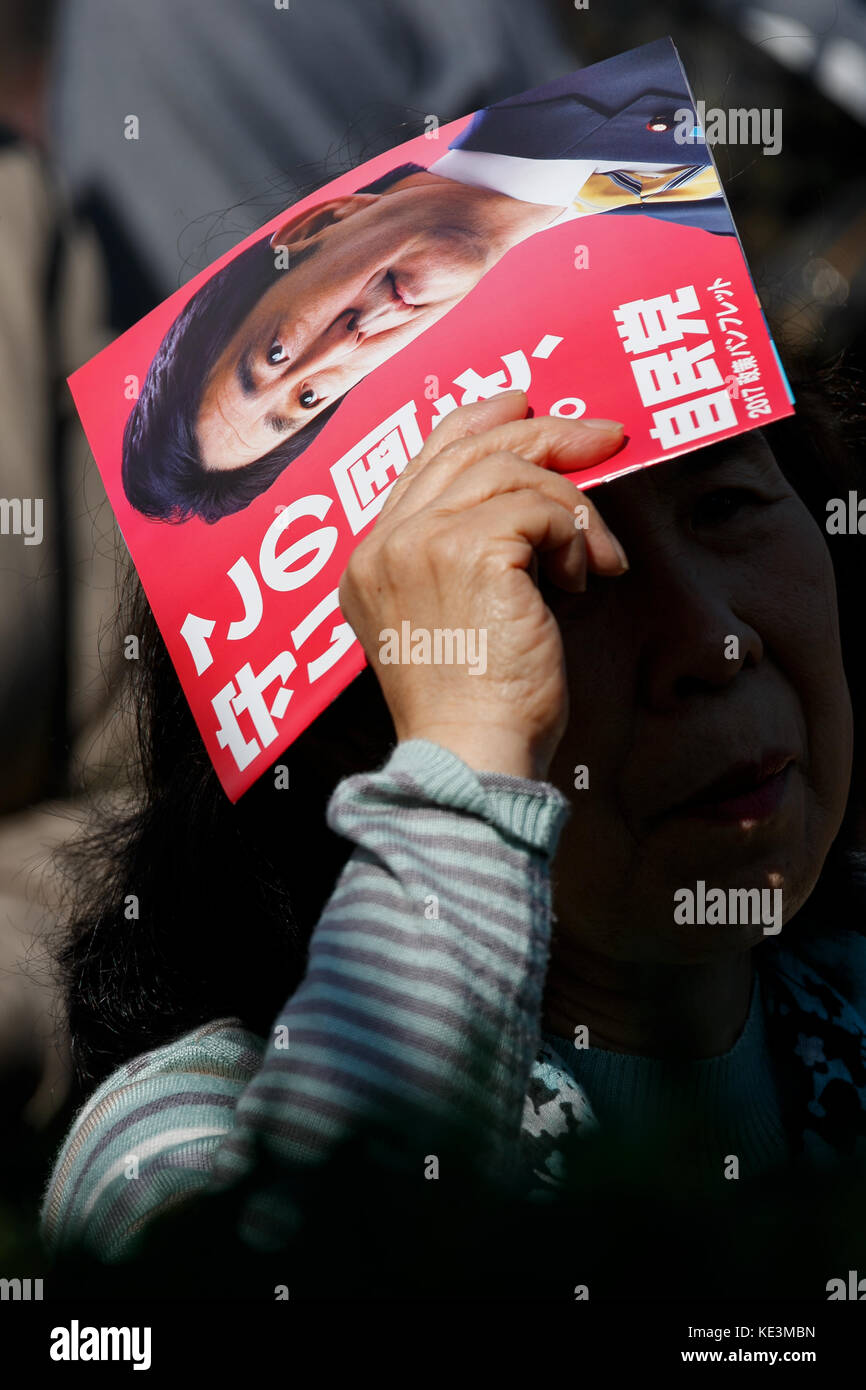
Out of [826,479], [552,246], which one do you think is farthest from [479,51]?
[552,246]

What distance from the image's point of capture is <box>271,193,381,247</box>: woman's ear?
4.19ft

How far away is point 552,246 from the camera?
1153 millimetres

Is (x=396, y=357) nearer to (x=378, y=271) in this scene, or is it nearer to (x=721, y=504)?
(x=378, y=271)

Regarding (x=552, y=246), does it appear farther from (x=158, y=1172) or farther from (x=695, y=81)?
(x=695, y=81)

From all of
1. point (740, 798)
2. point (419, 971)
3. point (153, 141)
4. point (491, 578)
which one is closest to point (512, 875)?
point (419, 971)

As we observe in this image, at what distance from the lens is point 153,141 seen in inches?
108

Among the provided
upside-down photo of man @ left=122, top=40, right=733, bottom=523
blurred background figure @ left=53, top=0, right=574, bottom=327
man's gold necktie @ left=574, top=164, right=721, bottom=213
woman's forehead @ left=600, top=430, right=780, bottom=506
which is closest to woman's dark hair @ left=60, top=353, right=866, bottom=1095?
woman's forehead @ left=600, top=430, right=780, bottom=506

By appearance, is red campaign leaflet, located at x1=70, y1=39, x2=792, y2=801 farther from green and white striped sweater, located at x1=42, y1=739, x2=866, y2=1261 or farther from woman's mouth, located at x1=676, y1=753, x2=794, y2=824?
woman's mouth, located at x1=676, y1=753, x2=794, y2=824

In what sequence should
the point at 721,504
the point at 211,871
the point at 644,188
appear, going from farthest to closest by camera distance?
the point at 211,871, the point at 721,504, the point at 644,188

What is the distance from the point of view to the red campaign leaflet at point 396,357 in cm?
109

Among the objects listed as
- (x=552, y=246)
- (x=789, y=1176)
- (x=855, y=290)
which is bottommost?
(x=789, y=1176)

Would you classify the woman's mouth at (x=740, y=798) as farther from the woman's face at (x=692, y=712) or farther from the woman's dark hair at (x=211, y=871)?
the woman's dark hair at (x=211, y=871)

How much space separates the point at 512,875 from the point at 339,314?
618 millimetres

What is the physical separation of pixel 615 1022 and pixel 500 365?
0.76 metres
